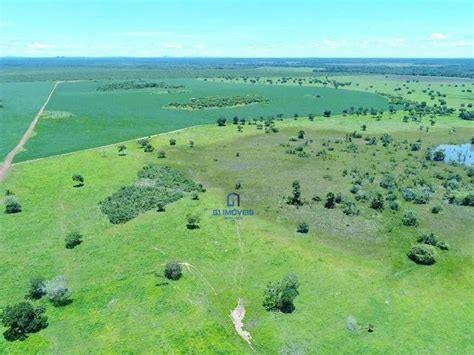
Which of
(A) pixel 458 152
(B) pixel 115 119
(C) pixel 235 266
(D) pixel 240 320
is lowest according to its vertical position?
(A) pixel 458 152

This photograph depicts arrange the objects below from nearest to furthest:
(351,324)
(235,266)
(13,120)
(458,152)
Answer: (351,324), (235,266), (458,152), (13,120)

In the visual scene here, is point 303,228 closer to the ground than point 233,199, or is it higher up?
higher up

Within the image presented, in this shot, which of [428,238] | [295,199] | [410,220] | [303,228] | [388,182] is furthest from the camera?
[388,182]

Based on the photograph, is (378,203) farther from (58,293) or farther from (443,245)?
(58,293)

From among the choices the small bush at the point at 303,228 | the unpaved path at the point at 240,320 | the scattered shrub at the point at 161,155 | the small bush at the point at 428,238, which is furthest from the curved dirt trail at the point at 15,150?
the small bush at the point at 428,238

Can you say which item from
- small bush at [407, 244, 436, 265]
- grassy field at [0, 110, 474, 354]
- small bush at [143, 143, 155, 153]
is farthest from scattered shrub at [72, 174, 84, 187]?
small bush at [407, 244, 436, 265]

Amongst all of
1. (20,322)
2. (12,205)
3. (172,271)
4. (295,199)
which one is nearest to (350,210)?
(295,199)
